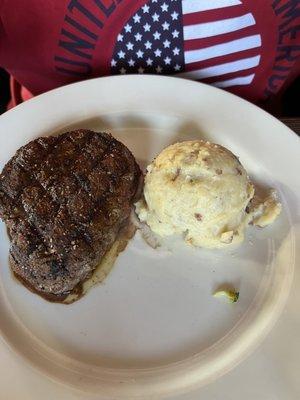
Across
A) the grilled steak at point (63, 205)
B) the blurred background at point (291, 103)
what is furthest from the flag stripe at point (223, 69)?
the grilled steak at point (63, 205)

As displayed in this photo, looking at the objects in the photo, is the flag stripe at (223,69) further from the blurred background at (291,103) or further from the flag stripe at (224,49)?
the blurred background at (291,103)

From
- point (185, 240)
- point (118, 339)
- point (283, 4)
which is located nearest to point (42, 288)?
point (118, 339)

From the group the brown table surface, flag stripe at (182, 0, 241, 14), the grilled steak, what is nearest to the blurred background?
the brown table surface

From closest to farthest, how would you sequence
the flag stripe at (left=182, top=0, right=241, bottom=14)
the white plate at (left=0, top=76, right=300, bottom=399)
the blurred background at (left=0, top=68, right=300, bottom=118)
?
the white plate at (left=0, top=76, right=300, bottom=399), the flag stripe at (left=182, top=0, right=241, bottom=14), the blurred background at (left=0, top=68, right=300, bottom=118)

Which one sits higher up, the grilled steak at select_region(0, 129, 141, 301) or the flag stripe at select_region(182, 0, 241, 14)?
the flag stripe at select_region(182, 0, 241, 14)

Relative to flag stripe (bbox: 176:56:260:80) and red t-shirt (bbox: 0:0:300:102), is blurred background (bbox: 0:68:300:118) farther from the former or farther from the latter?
flag stripe (bbox: 176:56:260:80)

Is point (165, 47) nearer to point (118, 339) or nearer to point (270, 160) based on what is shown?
point (270, 160)
